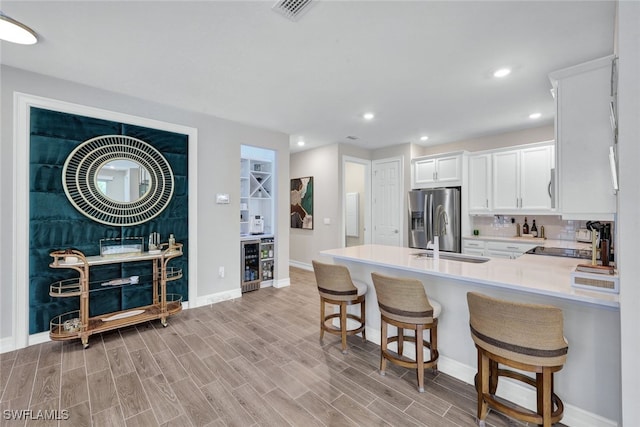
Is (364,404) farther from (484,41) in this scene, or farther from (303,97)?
(303,97)

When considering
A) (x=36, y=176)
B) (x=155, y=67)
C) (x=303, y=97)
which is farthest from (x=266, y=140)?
(x=36, y=176)

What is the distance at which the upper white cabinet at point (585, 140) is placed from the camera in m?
1.75

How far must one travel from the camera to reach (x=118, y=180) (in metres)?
3.21

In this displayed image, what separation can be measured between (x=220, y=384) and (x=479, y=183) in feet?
15.9

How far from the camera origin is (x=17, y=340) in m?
2.66

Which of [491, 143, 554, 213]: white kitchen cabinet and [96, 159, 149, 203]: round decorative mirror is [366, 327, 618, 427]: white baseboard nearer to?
[491, 143, 554, 213]: white kitchen cabinet

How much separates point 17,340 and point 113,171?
187 cm

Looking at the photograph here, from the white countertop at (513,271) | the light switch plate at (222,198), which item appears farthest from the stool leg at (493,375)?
the light switch plate at (222,198)

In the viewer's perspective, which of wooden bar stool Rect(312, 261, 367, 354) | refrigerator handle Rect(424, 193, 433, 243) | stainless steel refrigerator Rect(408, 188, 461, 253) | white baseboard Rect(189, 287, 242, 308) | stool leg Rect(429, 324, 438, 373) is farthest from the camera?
refrigerator handle Rect(424, 193, 433, 243)

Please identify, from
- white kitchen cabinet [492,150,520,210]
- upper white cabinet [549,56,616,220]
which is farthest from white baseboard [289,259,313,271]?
upper white cabinet [549,56,616,220]

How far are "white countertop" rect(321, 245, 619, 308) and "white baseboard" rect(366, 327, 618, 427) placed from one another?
30.3 inches

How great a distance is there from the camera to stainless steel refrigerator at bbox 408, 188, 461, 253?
488 centimetres

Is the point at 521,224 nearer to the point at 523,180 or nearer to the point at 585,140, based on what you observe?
the point at 523,180

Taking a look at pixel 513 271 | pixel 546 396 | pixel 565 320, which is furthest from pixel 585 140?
pixel 546 396
